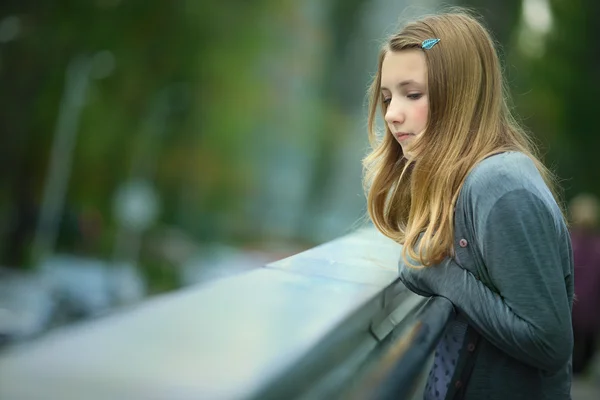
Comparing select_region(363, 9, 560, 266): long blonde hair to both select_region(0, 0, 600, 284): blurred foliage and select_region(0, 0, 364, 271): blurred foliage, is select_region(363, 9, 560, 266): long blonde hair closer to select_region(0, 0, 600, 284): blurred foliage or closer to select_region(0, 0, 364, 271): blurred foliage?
select_region(0, 0, 600, 284): blurred foliage

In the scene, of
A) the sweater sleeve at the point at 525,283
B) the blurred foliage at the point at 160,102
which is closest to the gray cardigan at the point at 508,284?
the sweater sleeve at the point at 525,283

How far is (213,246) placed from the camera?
32500 millimetres

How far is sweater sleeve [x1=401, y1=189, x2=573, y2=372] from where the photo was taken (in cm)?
106

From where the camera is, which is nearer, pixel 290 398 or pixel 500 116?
pixel 290 398

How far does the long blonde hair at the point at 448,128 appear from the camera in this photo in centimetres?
118

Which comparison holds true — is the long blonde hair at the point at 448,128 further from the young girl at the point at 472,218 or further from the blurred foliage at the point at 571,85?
the blurred foliage at the point at 571,85

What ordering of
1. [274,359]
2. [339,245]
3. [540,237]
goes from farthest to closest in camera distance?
1. [339,245]
2. [540,237]
3. [274,359]

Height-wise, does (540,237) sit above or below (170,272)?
above

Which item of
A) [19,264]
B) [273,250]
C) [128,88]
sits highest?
[128,88]

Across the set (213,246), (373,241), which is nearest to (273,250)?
(213,246)

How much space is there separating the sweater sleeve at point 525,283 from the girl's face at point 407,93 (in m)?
0.25

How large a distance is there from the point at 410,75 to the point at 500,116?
186mm

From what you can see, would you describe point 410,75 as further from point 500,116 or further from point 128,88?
point 128,88

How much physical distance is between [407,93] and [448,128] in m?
0.09
